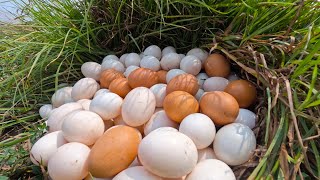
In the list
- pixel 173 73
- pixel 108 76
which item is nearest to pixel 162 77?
pixel 173 73

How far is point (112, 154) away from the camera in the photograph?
51 cm

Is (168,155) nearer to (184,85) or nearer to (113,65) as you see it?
(184,85)

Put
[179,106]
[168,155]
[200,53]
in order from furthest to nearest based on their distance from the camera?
[200,53], [179,106], [168,155]

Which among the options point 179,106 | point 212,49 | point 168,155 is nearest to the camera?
point 168,155

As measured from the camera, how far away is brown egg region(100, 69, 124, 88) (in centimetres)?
77

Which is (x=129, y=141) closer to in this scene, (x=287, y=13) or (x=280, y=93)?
(x=280, y=93)

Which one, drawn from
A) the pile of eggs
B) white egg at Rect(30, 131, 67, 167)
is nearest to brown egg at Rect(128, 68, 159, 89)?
the pile of eggs

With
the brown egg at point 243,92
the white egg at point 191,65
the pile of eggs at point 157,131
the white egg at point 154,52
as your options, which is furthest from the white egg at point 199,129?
the white egg at point 154,52

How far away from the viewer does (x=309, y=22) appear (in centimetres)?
73

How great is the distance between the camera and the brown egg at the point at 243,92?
628mm

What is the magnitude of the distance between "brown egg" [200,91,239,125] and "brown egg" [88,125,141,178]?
16 centimetres

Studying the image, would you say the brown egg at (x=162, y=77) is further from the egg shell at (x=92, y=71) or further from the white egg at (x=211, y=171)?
the white egg at (x=211, y=171)

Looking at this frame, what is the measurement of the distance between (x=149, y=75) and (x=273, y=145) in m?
0.33

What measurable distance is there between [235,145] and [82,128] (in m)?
0.30
